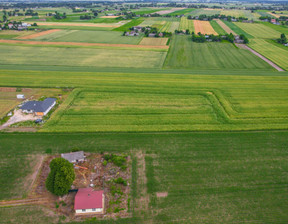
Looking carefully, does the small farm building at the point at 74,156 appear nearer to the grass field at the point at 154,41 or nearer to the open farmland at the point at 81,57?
the open farmland at the point at 81,57

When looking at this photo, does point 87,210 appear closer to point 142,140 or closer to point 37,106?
point 142,140

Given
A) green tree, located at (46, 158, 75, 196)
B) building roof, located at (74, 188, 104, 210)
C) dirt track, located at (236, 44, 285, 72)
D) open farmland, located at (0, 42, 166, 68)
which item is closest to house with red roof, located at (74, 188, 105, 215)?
building roof, located at (74, 188, 104, 210)

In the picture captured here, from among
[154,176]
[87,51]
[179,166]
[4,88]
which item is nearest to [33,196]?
[154,176]

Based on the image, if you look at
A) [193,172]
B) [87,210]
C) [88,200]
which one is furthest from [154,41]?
[87,210]

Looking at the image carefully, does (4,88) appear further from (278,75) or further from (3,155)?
(278,75)

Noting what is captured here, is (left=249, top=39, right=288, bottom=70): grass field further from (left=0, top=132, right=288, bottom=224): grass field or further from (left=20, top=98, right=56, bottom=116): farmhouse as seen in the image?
(left=20, top=98, right=56, bottom=116): farmhouse
